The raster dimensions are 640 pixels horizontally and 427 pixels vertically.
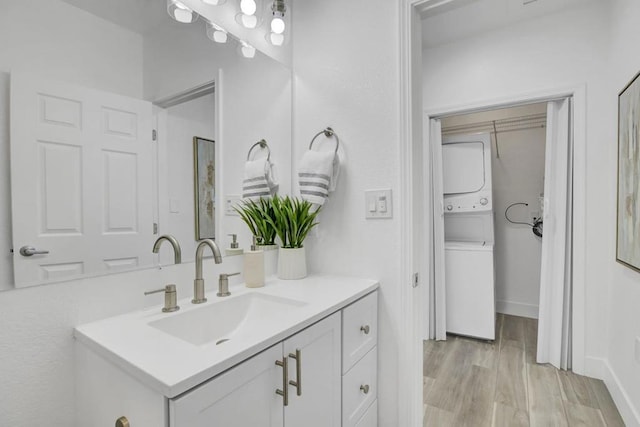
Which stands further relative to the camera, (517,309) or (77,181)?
(517,309)

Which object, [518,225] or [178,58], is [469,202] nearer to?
[518,225]

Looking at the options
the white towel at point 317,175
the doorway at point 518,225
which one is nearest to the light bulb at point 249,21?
the white towel at point 317,175

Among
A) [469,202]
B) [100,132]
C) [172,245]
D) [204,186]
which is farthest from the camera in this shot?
[469,202]

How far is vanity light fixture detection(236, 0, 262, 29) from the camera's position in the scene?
4.68 ft

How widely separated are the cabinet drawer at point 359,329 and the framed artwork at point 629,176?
4.25 feet

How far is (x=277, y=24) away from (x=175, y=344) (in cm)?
148

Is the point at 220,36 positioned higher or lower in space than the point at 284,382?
higher

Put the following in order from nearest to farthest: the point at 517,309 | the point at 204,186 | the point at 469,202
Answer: the point at 204,186 < the point at 469,202 < the point at 517,309

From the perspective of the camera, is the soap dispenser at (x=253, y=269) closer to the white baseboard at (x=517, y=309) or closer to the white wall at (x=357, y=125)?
the white wall at (x=357, y=125)

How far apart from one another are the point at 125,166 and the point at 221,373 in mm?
717

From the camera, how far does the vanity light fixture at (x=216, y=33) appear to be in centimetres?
132

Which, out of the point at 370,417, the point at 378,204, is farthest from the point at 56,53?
the point at 370,417

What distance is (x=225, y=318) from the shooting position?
45.4 inches

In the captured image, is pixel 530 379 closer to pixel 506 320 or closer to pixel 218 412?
pixel 506 320
